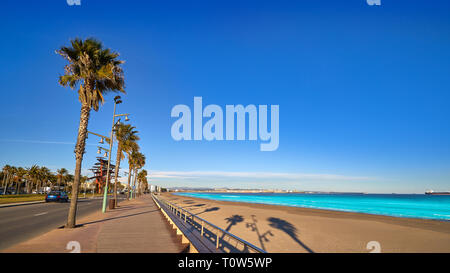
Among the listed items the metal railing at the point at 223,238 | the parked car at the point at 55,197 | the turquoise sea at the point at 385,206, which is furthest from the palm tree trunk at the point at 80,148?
the turquoise sea at the point at 385,206

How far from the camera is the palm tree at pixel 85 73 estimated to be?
11.9 meters

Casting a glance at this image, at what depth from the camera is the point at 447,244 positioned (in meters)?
13.7

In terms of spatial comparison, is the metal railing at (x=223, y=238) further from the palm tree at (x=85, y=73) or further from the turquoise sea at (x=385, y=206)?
the turquoise sea at (x=385, y=206)

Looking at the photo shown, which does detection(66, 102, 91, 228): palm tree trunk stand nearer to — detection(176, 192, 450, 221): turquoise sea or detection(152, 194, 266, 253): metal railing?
detection(152, 194, 266, 253): metal railing

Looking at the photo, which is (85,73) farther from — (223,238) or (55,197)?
(55,197)

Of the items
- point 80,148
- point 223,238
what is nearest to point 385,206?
point 223,238

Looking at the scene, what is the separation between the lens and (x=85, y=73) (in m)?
12.1
